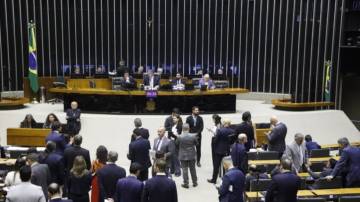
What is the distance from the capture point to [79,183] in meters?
6.37

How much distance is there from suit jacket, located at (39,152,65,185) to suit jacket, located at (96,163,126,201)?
783 mm

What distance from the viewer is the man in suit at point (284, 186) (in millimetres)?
6164

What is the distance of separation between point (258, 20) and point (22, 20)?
9.42 metres

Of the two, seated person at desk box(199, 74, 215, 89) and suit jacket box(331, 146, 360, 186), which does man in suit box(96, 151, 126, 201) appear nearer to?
suit jacket box(331, 146, 360, 186)

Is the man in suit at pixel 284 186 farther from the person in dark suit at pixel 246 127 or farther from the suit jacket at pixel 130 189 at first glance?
the person in dark suit at pixel 246 127

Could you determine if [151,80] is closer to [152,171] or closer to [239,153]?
[239,153]

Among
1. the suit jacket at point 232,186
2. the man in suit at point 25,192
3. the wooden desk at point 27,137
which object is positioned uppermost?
the man in suit at point 25,192

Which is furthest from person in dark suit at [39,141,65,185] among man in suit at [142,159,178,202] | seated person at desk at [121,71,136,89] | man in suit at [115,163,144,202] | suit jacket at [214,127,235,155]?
seated person at desk at [121,71,136,89]

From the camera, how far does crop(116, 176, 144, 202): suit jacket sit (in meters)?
5.90

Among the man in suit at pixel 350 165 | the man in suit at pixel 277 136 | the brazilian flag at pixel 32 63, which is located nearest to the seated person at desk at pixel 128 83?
the brazilian flag at pixel 32 63

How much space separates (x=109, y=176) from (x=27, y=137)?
5.99 m

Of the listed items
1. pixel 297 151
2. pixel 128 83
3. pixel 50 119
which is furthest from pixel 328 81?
pixel 50 119

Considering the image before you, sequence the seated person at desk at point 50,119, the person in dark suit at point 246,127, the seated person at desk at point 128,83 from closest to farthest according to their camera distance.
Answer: the person in dark suit at point 246,127
the seated person at desk at point 50,119
the seated person at desk at point 128,83

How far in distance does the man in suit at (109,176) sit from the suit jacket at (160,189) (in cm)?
65
